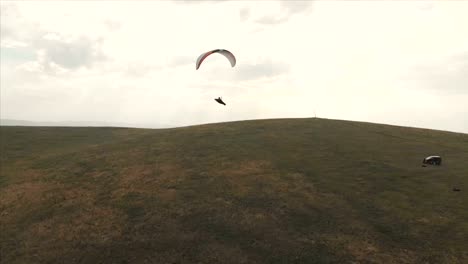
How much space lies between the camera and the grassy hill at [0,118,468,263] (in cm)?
2328

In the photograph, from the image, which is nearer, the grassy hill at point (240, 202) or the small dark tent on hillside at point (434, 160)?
the grassy hill at point (240, 202)

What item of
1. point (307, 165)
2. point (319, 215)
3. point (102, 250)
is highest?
point (307, 165)

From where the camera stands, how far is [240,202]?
28906mm

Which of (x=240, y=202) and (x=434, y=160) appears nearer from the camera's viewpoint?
(x=240, y=202)

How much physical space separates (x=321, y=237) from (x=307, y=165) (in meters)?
12.5

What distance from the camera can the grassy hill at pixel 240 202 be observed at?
23.3 meters

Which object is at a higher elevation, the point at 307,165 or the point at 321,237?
the point at 307,165

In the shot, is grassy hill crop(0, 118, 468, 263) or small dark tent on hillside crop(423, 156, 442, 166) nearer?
grassy hill crop(0, 118, 468, 263)

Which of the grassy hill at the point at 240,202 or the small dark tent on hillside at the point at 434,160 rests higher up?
the small dark tent on hillside at the point at 434,160

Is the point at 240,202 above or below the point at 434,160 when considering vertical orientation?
below

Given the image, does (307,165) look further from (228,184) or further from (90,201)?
(90,201)

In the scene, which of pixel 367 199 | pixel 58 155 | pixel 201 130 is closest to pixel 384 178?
pixel 367 199

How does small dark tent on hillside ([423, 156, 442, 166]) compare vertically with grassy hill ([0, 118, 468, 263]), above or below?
above

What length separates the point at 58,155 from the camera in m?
44.6
